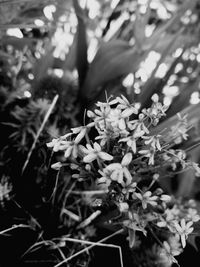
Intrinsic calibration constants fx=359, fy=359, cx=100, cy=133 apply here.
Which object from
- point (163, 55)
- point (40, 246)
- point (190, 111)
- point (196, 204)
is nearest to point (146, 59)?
point (163, 55)

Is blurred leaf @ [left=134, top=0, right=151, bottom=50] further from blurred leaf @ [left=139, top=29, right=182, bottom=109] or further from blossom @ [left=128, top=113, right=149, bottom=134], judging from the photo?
blossom @ [left=128, top=113, right=149, bottom=134]

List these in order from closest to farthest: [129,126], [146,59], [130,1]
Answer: [129,126] → [146,59] → [130,1]

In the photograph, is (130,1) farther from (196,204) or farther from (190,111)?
(196,204)

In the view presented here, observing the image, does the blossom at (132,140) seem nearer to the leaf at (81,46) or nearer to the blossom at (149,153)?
the blossom at (149,153)

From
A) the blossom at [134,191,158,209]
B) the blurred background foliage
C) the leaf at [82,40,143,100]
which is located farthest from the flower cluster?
the leaf at [82,40,143,100]

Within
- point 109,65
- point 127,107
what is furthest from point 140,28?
point 127,107

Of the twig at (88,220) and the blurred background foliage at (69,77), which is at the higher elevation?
the blurred background foliage at (69,77)

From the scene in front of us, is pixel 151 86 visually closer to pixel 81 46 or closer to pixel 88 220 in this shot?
pixel 81 46

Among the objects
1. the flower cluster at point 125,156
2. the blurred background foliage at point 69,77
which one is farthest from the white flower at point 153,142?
the blurred background foliage at point 69,77
